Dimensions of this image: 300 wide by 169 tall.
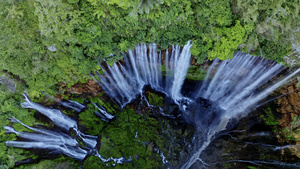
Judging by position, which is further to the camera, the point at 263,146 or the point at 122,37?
the point at 263,146

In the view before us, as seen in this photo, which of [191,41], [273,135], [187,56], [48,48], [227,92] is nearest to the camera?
[48,48]

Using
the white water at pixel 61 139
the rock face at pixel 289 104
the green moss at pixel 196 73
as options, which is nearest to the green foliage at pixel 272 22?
the rock face at pixel 289 104

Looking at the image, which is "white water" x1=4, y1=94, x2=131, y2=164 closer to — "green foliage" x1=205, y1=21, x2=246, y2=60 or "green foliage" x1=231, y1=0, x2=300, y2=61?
"green foliage" x1=205, y1=21, x2=246, y2=60

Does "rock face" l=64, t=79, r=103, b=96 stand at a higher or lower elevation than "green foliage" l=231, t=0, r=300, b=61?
lower

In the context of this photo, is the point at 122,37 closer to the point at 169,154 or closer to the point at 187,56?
the point at 187,56

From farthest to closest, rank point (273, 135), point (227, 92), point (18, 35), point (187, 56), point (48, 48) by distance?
point (227, 92), point (273, 135), point (187, 56), point (48, 48), point (18, 35)

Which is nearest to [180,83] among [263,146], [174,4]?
[174,4]

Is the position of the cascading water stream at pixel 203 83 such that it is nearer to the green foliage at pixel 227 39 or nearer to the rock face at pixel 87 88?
the rock face at pixel 87 88

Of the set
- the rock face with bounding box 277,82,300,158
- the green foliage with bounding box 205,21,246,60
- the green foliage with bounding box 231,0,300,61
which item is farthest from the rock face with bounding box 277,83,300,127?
the green foliage with bounding box 205,21,246,60
